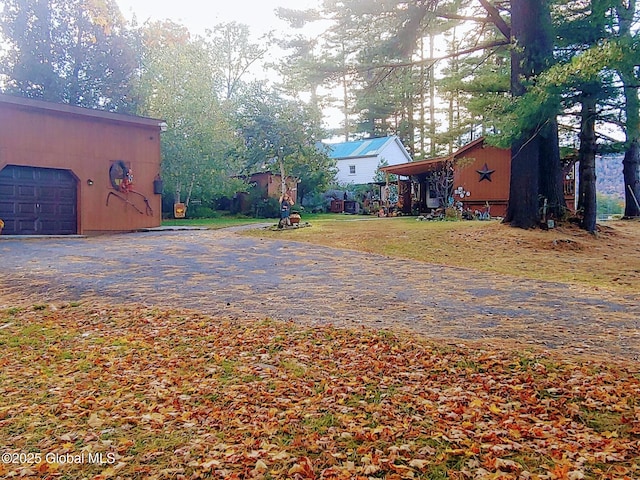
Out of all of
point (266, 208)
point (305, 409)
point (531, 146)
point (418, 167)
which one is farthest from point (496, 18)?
point (266, 208)

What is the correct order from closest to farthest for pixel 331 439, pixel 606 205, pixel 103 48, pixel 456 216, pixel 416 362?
1. pixel 331 439
2. pixel 416 362
3. pixel 456 216
4. pixel 103 48
5. pixel 606 205

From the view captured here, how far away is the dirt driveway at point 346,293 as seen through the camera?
158 inches

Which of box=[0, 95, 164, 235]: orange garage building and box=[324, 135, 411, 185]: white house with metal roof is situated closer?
box=[0, 95, 164, 235]: orange garage building

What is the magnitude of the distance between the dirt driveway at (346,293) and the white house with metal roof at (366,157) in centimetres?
2203

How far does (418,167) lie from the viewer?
20.2 meters

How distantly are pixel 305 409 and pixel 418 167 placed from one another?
60.8 feet

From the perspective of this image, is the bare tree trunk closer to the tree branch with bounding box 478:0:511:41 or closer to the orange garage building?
the tree branch with bounding box 478:0:511:41

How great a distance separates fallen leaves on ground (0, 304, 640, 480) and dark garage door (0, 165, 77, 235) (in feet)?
33.5

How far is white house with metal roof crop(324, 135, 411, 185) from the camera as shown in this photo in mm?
30406

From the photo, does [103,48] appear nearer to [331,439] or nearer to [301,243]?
[301,243]

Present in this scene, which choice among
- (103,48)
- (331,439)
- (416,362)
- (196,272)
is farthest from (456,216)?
(103,48)

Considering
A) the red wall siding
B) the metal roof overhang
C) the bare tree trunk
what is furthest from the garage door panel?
the red wall siding

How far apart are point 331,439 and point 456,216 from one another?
15.1 meters

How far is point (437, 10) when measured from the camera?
36.0 ft
